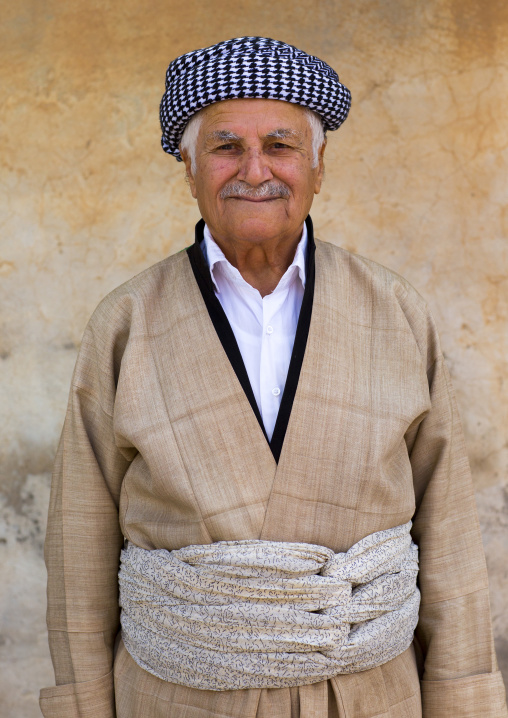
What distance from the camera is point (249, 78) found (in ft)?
5.86

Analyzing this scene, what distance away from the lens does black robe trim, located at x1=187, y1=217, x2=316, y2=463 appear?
70.6 inches

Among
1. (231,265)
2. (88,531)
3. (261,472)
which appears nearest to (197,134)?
(231,265)

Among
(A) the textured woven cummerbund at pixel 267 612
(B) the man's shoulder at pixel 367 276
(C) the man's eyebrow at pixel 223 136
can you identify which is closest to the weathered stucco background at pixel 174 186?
(B) the man's shoulder at pixel 367 276

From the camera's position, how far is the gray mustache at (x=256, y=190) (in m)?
1.83

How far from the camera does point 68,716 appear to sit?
190 cm

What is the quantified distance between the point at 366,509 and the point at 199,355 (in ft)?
1.61

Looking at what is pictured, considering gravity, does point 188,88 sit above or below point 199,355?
above

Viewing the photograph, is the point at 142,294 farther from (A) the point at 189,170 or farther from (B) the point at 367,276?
(B) the point at 367,276

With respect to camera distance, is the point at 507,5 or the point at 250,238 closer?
the point at 250,238

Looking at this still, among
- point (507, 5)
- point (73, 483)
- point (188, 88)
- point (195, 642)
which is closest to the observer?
point (195, 642)

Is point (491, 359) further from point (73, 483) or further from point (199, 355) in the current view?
point (73, 483)

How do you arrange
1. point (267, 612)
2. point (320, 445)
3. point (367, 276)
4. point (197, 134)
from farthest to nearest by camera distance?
point (367, 276)
point (197, 134)
point (320, 445)
point (267, 612)

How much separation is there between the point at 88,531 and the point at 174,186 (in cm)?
121

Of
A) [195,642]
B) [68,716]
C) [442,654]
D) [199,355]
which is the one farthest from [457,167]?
[68,716]
